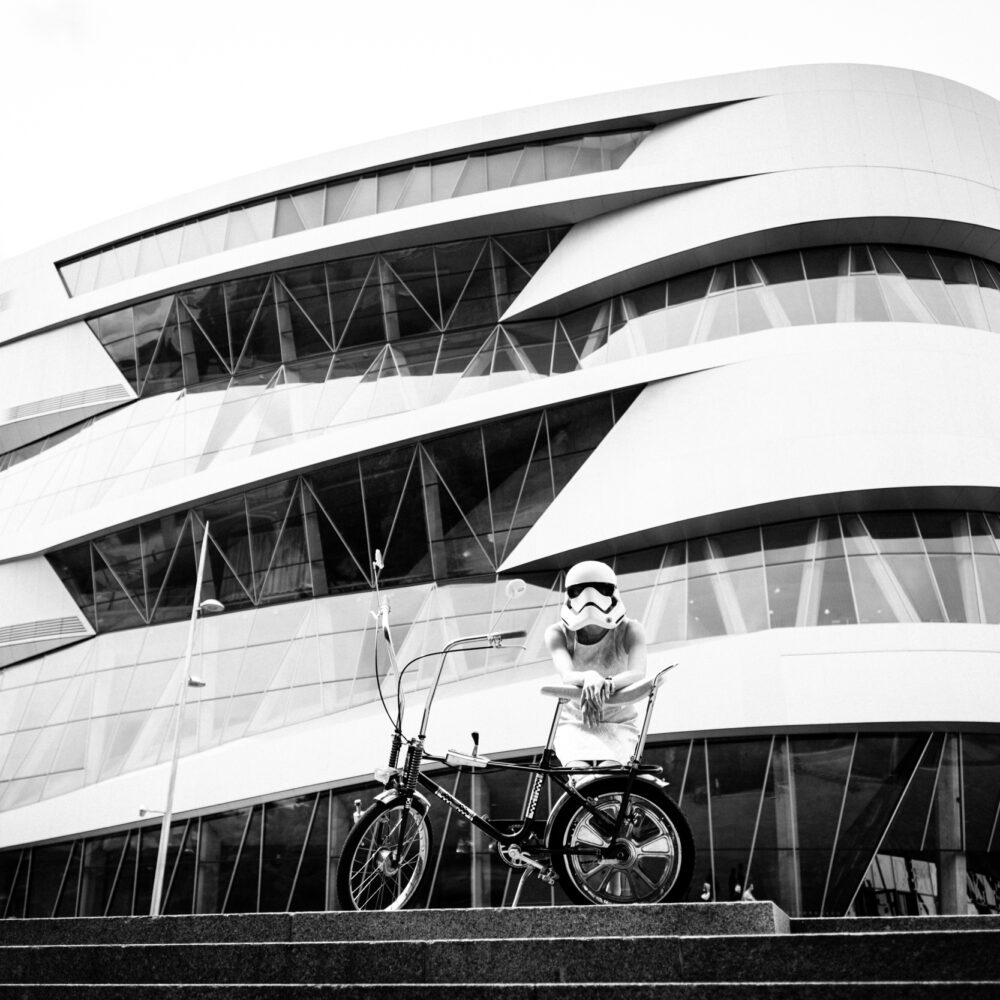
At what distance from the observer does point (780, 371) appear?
74.7ft

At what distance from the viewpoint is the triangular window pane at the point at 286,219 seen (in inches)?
1174

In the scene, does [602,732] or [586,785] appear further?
[602,732]

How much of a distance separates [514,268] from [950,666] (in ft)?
48.6

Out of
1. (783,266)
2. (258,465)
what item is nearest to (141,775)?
(258,465)

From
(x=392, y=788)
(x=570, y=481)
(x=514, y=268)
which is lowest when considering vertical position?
(x=392, y=788)

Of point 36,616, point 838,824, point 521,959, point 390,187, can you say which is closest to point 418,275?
point 390,187

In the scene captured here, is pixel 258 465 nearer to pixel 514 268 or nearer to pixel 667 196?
pixel 514 268

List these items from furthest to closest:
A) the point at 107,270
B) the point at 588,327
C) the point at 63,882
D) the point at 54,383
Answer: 1. the point at 107,270
2. the point at 54,383
3. the point at 588,327
4. the point at 63,882

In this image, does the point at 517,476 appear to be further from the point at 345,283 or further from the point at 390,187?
the point at 390,187

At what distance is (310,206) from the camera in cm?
2991

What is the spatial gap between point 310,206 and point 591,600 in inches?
934

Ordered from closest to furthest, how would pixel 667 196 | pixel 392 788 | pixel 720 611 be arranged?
1. pixel 392 788
2. pixel 720 611
3. pixel 667 196

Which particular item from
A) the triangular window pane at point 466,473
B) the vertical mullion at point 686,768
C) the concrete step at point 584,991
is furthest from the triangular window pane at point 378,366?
the concrete step at point 584,991

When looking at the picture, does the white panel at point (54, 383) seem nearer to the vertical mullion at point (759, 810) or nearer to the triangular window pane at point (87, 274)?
the triangular window pane at point (87, 274)
